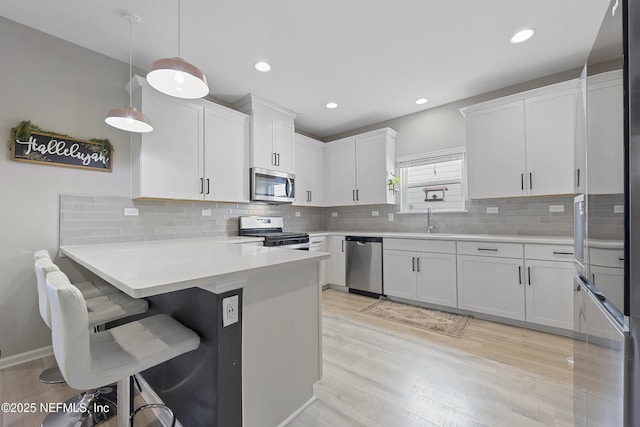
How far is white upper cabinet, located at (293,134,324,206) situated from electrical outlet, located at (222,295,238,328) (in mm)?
3105

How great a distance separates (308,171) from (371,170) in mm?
1060

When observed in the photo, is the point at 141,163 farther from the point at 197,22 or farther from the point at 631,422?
the point at 631,422

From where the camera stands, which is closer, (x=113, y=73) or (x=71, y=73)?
(x=71, y=73)

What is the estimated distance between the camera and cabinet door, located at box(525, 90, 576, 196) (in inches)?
103

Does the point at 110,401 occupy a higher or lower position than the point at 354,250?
lower

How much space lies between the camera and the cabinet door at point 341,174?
4.34m

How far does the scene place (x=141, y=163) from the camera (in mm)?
2486

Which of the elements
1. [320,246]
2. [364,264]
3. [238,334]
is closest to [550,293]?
[364,264]

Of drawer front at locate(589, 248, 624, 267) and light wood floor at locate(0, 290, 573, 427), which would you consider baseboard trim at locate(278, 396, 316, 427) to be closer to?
light wood floor at locate(0, 290, 573, 427)

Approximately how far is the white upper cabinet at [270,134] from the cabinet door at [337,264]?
4.36 ft

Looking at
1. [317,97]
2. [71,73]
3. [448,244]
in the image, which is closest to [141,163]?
[71,73]

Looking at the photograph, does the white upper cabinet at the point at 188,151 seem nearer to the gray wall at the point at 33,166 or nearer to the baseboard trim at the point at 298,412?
the gray wall at the point at 33,166

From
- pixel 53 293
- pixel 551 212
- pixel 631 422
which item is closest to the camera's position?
pixel 631 422

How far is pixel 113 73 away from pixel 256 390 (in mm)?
3171
